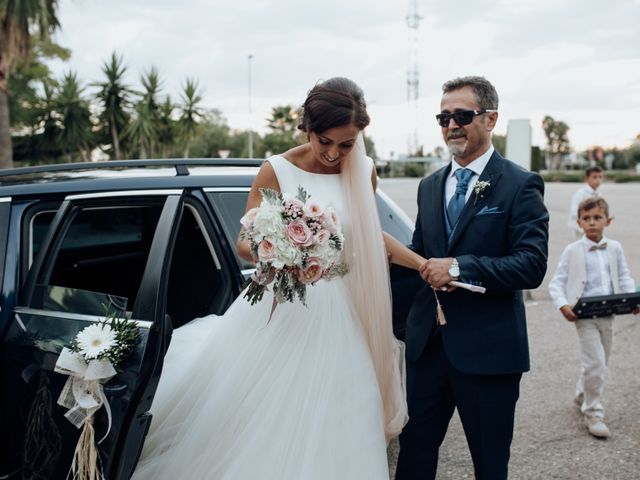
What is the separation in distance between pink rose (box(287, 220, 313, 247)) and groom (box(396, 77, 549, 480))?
510 mm

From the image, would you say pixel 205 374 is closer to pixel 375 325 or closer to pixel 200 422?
pixel 200 422

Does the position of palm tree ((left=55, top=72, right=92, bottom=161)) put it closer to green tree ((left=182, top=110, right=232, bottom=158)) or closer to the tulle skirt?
the tulle skirt

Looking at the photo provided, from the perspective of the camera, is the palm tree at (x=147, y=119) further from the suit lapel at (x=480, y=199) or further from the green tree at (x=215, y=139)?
the green tree at (x=215, y=139)

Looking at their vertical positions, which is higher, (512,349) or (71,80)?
(71,80)

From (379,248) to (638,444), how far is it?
2.49m

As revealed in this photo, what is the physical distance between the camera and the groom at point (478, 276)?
7.61 ft

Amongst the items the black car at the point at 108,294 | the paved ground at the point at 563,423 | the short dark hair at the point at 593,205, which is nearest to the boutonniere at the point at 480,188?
the black car at the point at 108,294

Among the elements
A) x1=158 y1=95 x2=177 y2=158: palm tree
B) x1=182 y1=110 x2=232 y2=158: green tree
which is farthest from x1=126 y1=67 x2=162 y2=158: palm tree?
x1=182 y1=110 x2=232 y2=158: green tree

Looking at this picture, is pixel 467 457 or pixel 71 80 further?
pixel 71 80

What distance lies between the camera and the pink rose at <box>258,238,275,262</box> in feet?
7.18

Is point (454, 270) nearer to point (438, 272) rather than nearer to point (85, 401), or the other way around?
point (438, 272)

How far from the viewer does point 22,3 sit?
48.5ft

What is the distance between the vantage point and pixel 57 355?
236cm

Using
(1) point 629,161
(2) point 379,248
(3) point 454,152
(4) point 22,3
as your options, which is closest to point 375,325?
(2) point 379,248
